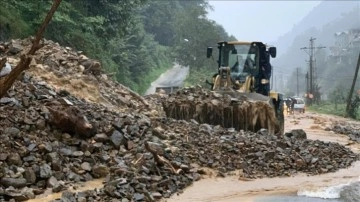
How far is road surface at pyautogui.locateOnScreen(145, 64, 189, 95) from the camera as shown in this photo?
4350 centimetres

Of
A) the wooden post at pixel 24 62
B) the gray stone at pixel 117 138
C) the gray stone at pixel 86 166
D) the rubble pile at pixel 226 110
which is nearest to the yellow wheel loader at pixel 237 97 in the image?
the rubble pile at pixel 226 110

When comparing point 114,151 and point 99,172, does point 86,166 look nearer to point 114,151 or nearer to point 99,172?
point 99,172

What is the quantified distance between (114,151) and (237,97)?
526cm

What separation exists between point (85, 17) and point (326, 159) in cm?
1317

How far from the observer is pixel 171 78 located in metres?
49.8

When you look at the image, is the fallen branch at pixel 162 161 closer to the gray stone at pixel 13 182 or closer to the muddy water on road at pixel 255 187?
the muddy water on road at pixel 255 187

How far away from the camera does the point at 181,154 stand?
9344 mm

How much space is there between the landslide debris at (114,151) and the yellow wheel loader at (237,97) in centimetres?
119

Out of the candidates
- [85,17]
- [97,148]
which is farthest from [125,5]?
[97,148]

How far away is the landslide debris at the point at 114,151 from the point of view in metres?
7.18

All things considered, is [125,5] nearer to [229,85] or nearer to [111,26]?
[111,26]

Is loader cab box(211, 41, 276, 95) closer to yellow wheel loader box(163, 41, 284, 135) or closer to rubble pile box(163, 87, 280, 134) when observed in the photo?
yellow wheel loader box(163, 41, 284, 135)

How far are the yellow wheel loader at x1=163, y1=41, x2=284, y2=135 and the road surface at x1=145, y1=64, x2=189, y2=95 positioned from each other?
24.5 m

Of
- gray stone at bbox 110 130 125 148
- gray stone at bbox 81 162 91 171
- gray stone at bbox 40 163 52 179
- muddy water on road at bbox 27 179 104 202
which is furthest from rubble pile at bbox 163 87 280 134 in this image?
gray stone at bbox 40 163 52 179
